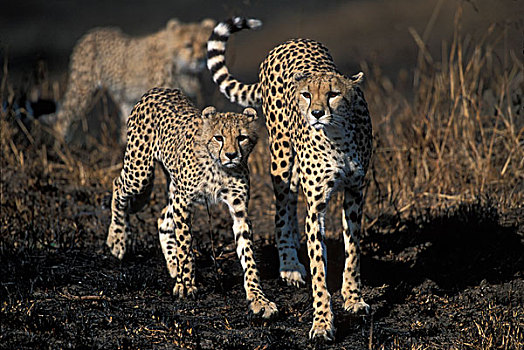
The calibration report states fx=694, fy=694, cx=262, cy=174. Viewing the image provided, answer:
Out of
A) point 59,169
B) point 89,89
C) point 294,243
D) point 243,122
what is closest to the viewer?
point 243,122

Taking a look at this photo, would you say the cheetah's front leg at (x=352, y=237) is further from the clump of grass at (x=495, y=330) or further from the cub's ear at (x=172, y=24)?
the cub's ear at (x=172, y=24)

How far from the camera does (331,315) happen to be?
3461mm

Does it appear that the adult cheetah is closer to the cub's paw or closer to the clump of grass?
the cub's paw

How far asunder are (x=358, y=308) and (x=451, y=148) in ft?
8.89

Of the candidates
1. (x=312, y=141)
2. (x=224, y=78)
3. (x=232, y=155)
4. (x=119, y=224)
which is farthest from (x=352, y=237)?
(x=119, y=224)

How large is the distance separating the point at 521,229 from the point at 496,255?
52cm

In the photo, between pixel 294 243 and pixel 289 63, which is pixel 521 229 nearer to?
pixel 294 243

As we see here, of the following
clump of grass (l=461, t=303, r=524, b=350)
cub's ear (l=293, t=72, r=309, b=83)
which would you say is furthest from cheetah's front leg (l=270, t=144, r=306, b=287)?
clump of grass (l=461, t=303, r=524, b=350)

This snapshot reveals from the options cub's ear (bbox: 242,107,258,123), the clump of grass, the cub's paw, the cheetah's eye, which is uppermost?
the cheetah's eye

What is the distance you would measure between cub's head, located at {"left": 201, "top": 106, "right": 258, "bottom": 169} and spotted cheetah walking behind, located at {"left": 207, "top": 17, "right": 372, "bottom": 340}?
11.4 inches

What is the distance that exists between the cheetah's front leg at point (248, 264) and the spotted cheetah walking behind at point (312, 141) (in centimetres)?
33

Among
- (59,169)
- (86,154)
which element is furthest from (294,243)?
(86,154)

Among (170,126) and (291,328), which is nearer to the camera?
(291,328)

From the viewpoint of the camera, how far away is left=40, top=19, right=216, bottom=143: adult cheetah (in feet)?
27.5
